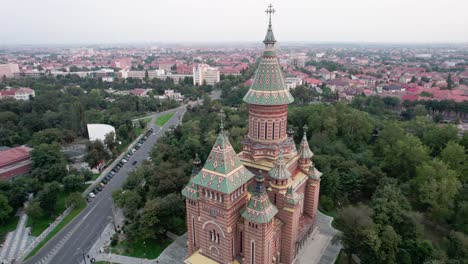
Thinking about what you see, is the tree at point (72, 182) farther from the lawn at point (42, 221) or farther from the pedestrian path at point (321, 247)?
the pedestrian path at point (321, 247)

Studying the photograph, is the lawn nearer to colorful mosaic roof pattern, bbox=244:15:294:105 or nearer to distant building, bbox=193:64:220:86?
colorful mosaic roof pattern, bbox=244:15:294:105

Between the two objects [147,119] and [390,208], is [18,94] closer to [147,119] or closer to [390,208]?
[147,119]

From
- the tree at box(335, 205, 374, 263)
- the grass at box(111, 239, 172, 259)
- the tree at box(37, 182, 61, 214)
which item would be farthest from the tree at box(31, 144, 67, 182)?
the tree at box(335, 205, 374, 263)

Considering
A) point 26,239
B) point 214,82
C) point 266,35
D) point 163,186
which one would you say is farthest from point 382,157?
point 214,82

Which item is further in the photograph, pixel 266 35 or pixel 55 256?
pixel 55 256

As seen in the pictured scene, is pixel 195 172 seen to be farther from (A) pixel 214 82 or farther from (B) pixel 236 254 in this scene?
(A) pixel 214 82

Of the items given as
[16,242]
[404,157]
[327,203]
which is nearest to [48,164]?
[16,242]
